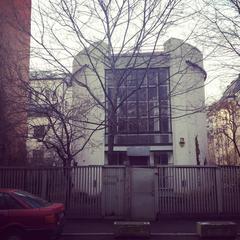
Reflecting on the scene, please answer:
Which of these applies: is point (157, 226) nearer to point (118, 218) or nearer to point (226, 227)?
point (118, 218)

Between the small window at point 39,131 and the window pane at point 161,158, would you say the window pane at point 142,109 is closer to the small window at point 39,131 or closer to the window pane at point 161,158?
the window pane at point 161,158

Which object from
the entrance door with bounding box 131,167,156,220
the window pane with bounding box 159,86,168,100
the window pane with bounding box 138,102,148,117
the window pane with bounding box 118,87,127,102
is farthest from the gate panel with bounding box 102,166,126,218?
the window pane with bounding box 159,86,168,100

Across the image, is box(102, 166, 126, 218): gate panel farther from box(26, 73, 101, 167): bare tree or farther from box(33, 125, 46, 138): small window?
box(33, 125, 46, 138): small window

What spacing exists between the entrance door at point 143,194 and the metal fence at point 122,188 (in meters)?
0.16

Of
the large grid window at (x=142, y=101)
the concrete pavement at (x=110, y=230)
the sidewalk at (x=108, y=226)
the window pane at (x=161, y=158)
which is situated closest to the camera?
the concrete pavement at (x=110, y=230)

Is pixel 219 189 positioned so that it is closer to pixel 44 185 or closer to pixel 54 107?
pixel 44 185

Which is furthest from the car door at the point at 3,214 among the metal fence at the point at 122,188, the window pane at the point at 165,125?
the window pane at the point at 165,125

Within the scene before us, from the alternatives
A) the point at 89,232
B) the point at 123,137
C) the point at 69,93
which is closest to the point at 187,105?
the point at 123,137

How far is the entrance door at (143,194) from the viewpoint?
17.3m

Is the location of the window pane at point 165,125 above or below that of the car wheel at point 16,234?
above

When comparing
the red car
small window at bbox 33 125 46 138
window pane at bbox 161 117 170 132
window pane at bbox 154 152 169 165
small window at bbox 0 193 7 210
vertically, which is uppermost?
window pane at bbox 161 117 170 132

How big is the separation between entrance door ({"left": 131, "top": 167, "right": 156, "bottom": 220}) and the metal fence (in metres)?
0.16

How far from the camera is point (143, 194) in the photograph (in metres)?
17.5

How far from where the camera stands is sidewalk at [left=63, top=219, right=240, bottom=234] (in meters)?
15.1
